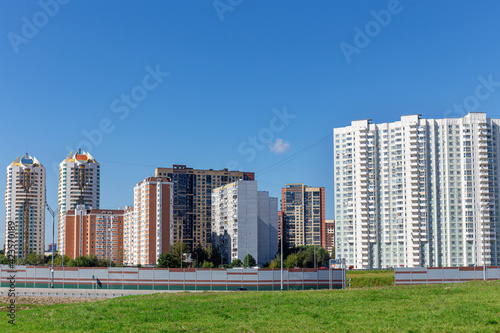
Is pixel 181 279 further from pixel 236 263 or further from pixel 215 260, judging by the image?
pixel 215 260

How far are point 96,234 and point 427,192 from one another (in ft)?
368

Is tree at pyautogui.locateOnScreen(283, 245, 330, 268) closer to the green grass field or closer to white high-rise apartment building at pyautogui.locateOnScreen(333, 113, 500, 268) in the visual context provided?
white high-rise apartment building at pyautogui.locateOnScreen(333, 113, 500, 268)

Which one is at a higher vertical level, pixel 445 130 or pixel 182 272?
pixel 445 130

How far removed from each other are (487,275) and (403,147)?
203ft

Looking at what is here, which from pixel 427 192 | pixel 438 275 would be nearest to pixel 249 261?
pixel 427 192

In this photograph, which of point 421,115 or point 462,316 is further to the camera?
point 421,115

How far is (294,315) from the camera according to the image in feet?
81.5

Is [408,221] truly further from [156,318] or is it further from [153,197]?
[156,318]

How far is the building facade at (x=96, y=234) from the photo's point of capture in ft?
602

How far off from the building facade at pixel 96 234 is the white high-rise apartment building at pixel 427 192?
90394 millimetres

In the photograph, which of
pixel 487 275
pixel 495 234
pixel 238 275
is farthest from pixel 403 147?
pixel 238 275

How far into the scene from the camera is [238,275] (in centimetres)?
6706

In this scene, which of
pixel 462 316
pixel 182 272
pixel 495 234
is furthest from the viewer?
pixel 495 234

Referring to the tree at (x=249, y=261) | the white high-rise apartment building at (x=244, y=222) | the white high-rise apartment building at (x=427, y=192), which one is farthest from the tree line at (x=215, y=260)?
the white high-rise apartment building at (x=427, y=192)
